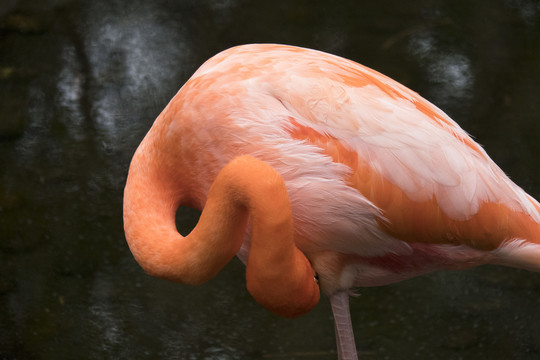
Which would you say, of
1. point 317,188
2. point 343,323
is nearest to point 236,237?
point 317,188

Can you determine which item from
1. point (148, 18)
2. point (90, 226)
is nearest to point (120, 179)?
point (90, 226)

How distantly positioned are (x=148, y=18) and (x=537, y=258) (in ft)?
10.9

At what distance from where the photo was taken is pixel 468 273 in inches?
129

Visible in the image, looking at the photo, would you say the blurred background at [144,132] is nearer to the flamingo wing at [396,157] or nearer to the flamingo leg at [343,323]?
the flamingo leg at [343,323]

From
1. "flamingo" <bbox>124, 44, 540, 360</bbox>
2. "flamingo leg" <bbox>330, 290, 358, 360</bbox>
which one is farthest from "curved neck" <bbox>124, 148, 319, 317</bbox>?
"flamingo leg" <bbox>330, 290, 358, 360</bbox>

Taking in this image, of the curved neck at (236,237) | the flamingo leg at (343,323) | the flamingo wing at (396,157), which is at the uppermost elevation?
the flamingo wing at (396,157)

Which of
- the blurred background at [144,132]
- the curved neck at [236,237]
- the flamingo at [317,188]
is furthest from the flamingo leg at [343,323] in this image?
the blurred background at [144,132]

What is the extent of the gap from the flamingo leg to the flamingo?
34mm

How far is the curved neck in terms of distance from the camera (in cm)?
186

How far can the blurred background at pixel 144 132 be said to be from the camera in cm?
298

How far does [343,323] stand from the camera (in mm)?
2225

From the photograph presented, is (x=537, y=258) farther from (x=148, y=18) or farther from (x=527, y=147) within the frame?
(x=148, y=18)

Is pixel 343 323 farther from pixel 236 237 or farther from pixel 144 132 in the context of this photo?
pixel 144 132

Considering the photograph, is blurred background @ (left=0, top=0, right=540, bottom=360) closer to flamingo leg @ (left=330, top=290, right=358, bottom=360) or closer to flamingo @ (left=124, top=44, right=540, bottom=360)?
flamingo leg @ (left=330, top=290, right=358, bottom=360)
